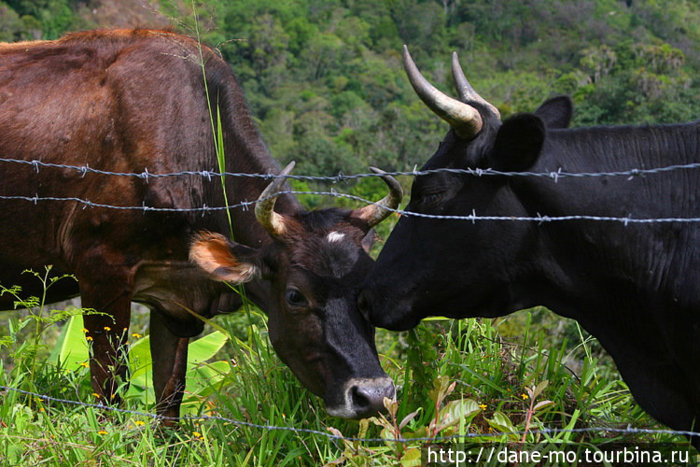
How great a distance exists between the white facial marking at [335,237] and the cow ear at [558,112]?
1.19 metres

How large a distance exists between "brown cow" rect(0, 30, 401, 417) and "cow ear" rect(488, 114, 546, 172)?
1294 mm

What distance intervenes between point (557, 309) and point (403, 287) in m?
0.69

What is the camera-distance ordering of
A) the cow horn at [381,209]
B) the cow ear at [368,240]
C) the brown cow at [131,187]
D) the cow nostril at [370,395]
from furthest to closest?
the brown cow at [131,187] < the cow ear at [368,240] < the cow horn at [381,209] < the cow nostril at [370,395]

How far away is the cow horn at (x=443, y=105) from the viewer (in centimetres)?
346

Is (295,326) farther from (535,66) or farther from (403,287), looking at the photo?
(535,66)

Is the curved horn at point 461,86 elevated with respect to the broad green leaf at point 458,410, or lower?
elevated

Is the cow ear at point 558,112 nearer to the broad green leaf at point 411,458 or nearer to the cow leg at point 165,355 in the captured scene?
the broad green leaf at point 411,458

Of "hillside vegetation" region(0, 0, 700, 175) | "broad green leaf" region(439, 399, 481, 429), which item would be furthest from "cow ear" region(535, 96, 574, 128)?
"hillside vegetation" region(0, 0, 700, 175)

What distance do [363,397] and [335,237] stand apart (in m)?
0.91

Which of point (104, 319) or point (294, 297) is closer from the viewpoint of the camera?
point (294, 297)

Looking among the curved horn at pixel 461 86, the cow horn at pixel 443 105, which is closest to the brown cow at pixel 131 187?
the curved horn at pixel 461 86

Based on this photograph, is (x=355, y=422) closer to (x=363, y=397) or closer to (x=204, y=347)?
(x=363, y=397)

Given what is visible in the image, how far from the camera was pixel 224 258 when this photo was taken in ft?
15.9

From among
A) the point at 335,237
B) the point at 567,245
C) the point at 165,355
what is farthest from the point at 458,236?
the point at 165,355
